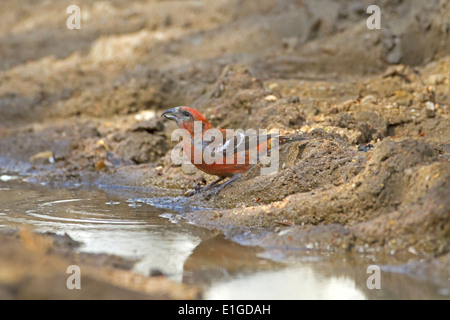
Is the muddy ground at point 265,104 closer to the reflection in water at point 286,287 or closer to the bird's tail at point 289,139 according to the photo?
the bird's tail at point 289,139

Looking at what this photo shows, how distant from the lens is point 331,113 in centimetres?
743

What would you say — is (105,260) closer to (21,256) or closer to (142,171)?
(21,256)

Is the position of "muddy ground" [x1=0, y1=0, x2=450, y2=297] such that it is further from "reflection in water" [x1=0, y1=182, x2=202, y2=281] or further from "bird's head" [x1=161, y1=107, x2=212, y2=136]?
"bird's head" [x1=161, y1=107, x2=212, y2=136]

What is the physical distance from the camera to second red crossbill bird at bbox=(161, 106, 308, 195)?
583cm

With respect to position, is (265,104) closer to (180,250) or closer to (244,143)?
(244,143)

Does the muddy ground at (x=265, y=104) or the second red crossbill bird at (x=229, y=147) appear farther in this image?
the second red crossbill bird at (x=229, y=147)

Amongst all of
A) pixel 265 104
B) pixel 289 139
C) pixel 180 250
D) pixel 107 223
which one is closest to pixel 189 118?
pixel 289 139

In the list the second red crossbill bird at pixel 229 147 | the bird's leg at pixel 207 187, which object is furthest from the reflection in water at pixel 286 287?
the bird's leg at pixel 207 187

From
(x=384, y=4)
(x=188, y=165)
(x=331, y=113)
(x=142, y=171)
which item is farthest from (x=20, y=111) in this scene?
(x=384, y=4)

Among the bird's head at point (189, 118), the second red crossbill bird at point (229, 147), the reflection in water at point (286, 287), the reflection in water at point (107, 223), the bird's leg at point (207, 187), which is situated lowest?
the reflection in water at point (286, 287)

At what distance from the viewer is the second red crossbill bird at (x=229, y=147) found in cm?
583

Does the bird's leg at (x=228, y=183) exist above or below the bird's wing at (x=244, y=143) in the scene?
below

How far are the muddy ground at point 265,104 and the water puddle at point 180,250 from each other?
0.92ft

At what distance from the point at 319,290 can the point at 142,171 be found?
4.30 meters
